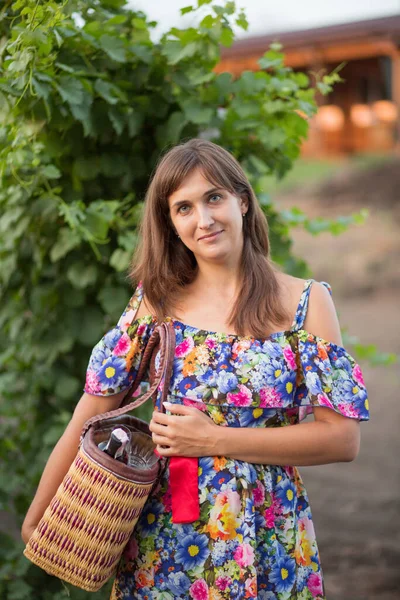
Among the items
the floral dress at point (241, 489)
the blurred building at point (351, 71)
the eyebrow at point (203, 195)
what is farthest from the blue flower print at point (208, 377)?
the blurred building at point (351, 71)

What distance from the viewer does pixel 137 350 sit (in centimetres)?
197

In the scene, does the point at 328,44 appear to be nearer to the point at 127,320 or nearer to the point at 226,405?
the point at 127,320

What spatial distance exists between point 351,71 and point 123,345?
1552 cm

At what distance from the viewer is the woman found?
1808 mm

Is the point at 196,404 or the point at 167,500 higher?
the point at 196,404

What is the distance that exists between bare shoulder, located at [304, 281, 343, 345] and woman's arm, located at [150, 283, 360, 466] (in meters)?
0.18

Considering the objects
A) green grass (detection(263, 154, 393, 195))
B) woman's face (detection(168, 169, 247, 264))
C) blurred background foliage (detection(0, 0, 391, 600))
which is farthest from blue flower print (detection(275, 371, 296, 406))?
green grass (detection(263, 154, 393, 195))

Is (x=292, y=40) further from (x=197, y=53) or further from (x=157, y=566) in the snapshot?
(x=157, y=566)

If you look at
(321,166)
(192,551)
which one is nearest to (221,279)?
(192,551)

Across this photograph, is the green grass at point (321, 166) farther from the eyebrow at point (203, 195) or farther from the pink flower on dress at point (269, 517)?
the pink flower on dress at point (269, 517)

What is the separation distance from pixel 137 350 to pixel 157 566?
536 millimetres

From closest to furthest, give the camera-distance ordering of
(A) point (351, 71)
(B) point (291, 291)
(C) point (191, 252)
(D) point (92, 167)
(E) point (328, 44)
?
(B) point (291, 291) → (C) point (191, 252) → (D) point (92, 167) → (E) point (328, 44) → (A) point (351, 71)

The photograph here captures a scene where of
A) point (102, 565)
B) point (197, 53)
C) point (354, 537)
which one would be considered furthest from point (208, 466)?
point (354, 537)

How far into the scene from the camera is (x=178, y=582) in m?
1.83
